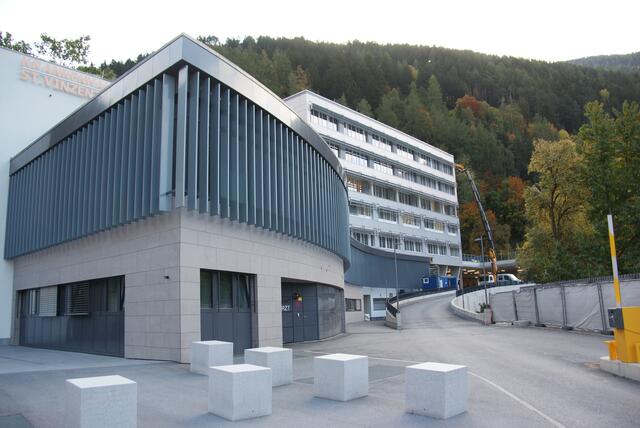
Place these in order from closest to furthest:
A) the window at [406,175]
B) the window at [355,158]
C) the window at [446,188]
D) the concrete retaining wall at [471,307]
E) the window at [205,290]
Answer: the window at [205,290], the concrete retaining wall at [471,307], the window at [355,158], the window at [406,175], the window at [446,188]

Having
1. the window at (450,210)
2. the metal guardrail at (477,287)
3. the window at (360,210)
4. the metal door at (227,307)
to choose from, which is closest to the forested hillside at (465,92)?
the window at (450,210)

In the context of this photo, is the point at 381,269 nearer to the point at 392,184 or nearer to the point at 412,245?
the point at 392,184

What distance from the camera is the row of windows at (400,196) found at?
6844cm

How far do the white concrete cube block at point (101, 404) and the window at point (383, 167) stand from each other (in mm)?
66128

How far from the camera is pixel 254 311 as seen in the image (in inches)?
781

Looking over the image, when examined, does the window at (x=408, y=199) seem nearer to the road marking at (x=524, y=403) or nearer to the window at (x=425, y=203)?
the window at (x=425, y=203)

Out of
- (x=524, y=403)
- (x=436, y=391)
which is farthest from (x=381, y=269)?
(x=436, y=391)

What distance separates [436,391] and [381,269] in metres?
52.1

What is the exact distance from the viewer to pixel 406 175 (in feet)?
261

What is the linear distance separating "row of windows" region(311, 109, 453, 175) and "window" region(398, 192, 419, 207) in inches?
228

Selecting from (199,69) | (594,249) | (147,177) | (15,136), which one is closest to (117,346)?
(147,177)

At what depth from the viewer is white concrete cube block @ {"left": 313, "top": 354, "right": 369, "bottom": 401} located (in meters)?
9.74

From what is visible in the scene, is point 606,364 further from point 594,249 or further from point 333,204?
point 594,249

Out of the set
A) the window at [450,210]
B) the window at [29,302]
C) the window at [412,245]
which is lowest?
the window at [29,302]
